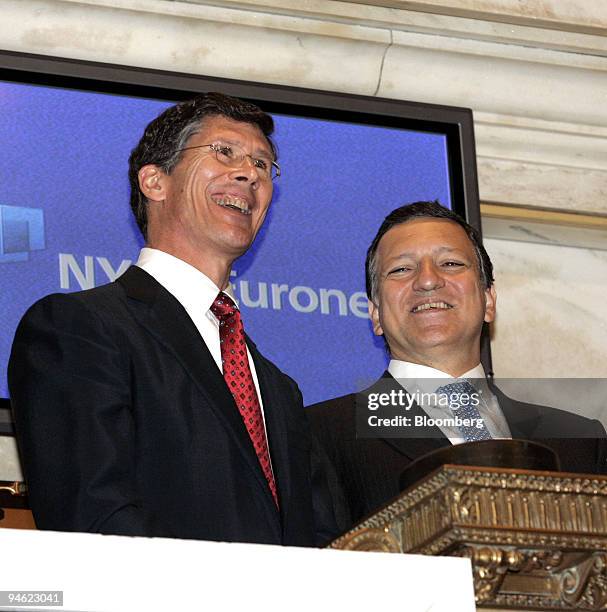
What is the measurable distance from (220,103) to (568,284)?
1666 mm

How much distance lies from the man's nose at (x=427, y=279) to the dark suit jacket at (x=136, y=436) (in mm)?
656

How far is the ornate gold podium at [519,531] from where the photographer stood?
1747mm

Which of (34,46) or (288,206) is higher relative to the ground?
(34,46)

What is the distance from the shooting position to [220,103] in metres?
3.15

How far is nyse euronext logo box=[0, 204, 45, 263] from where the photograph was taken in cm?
359

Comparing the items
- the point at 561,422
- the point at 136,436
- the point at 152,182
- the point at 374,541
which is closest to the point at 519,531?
the point at 374,541

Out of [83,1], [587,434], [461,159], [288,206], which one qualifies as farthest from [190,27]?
[587,434]

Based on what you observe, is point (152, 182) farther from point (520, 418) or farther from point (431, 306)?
point (520, 418)

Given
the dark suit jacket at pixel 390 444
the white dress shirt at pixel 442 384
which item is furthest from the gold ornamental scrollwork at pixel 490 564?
the white dress shirt at pixel 442 384

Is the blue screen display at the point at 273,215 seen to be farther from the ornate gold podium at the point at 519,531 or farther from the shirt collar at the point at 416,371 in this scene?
the ornate gold podium at the point at 519,531

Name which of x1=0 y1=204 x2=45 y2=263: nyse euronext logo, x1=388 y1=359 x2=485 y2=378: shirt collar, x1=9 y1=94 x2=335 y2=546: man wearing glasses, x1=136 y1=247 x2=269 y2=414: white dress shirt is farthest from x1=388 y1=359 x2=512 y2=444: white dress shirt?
x1=0 y1=204 x2=45 y2=263: nyse euronext logo

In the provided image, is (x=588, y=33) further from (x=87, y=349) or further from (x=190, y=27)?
(x=87, y=349)

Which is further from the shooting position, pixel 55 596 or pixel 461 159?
pixel 461 159

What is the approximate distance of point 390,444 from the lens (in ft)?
9.71
